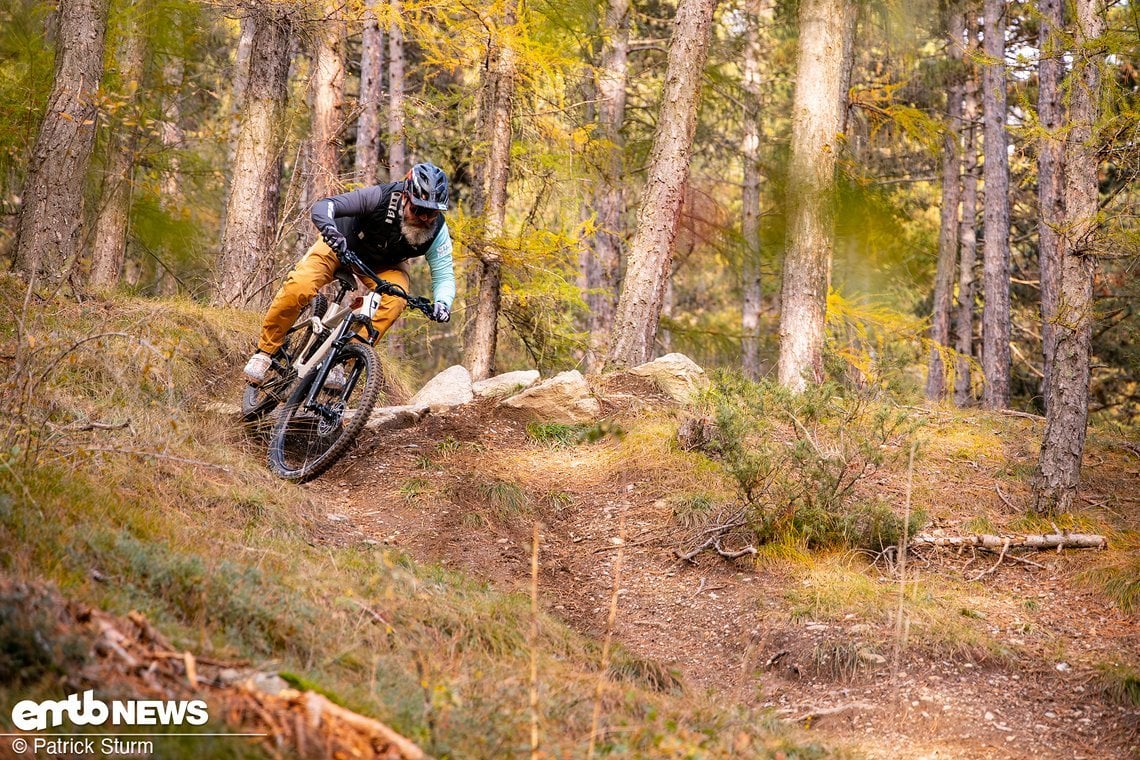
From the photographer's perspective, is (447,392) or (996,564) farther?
(447,392)

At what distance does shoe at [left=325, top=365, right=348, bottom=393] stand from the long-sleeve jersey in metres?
0.93

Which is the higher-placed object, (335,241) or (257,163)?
(257,163)

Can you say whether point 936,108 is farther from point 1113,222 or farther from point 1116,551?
point 1116,551

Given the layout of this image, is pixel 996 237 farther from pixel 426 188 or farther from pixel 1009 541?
pixel 426 188

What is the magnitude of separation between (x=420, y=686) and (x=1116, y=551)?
5.38 metres

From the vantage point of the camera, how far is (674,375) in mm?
10094

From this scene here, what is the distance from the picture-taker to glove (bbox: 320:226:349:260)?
22.9ft

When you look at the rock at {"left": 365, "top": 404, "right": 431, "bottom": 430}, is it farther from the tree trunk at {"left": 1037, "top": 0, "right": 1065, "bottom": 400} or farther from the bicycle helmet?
the tree trunk at {"left": 1037, "top": 0, "right": 1065, "bottom": 400}

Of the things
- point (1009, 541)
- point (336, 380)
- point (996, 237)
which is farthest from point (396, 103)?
point (1009, 541)

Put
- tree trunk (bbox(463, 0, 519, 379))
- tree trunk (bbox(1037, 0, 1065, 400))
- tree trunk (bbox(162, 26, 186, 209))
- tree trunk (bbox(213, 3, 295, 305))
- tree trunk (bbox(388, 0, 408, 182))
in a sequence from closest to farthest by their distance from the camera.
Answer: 1. tree trunk (bbox(213, 3, 295, 305))
2. tree trunk (bbox(463, 0, 519, 379))
3. tree trunk (bbox(1037, 0, 1065, 400))
4. tree trunk (bbox(388, 0, 408, 182))
5. tree trunk (bbox(162, 26, 186, 209))

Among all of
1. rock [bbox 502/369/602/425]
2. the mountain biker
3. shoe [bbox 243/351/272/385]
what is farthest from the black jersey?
rock [bbox 502/369/602/425]

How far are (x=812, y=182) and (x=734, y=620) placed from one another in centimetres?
Answer: 658

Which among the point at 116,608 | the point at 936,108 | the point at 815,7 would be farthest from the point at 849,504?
the point at 936,108

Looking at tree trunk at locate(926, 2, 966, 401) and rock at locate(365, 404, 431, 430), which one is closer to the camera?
rock at locate(365, 404, 431, 430)
